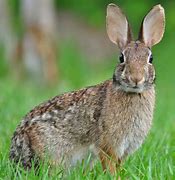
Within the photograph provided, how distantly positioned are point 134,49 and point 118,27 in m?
0.47

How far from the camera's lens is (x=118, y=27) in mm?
6980

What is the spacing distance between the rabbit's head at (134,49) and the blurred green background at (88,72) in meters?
0.68

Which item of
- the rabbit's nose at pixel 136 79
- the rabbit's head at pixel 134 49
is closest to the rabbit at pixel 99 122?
the rabbit's head at pixel 134 49

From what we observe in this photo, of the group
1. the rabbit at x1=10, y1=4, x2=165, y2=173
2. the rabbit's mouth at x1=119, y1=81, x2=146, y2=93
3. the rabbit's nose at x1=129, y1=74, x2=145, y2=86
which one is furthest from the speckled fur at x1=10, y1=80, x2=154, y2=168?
the rabbit's nose at x1=129, y1=74, x2=145, y2=86

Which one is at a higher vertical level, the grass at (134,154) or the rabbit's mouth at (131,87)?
the rabbit's mouth at (131,87)

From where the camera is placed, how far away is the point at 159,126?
9.44 metres

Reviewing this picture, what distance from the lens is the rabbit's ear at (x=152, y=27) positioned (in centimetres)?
687

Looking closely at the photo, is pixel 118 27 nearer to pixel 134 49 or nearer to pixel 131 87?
pixel 134 49

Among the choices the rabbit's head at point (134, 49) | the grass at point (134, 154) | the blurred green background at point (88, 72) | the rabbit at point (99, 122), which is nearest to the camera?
the grass at point (134, 154)

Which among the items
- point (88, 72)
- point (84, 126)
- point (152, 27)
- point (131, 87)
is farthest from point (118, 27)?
point (88, 72)

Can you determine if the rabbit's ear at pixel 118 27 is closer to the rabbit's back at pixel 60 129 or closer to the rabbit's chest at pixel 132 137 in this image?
the rabbit's back at pixel 60 129

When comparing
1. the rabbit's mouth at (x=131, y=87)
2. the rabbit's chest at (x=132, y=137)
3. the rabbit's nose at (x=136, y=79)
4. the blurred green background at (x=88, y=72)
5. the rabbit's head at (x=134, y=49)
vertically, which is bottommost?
the blurred green background at (x=88, y=72)

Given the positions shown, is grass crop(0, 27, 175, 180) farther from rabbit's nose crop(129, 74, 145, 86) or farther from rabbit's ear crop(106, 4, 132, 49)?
rabbit's ear crop(106, 4, 132, 49)

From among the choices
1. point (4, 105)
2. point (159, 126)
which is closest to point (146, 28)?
point (159, 126)
